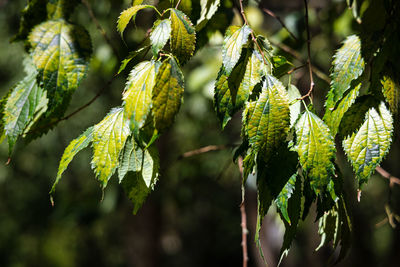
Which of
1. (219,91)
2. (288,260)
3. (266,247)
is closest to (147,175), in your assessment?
(219,91)

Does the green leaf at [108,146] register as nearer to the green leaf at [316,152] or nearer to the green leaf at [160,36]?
the green leaf at [160,36]

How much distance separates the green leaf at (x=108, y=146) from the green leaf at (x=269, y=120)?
21 centimetres

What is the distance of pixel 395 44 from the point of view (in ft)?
2.33

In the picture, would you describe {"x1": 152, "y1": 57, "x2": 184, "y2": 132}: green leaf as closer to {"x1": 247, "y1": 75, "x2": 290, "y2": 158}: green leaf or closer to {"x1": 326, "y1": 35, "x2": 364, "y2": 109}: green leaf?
{"x1": 247, "y1": 75, "x2": 290, "y2": 158}: green leaf

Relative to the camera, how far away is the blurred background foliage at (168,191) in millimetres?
1947

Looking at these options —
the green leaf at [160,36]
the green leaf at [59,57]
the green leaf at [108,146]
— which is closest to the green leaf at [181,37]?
the green leaf at [160,36]

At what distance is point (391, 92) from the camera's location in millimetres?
687

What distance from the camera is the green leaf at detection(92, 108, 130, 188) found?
655mm

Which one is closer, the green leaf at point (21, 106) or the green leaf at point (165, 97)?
the green leaf at point (165, 97)

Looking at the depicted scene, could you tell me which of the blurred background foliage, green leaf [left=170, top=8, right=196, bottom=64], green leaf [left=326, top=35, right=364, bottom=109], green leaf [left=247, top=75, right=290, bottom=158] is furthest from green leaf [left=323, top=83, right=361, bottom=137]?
the blurred background foliage

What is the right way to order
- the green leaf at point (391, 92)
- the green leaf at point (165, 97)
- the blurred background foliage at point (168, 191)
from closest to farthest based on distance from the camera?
1. the green leaf at point (165, 97)
2. the green leaf at point (391, 92)
3. the blurred background foliage at point (168, 191)

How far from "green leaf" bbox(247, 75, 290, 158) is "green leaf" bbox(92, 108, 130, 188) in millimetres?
207

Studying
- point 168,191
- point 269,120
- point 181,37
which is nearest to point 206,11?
point 181,37

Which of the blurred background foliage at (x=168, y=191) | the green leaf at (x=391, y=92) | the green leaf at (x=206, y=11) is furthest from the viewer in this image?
the blurred background foliage at (x=168, y=191)
